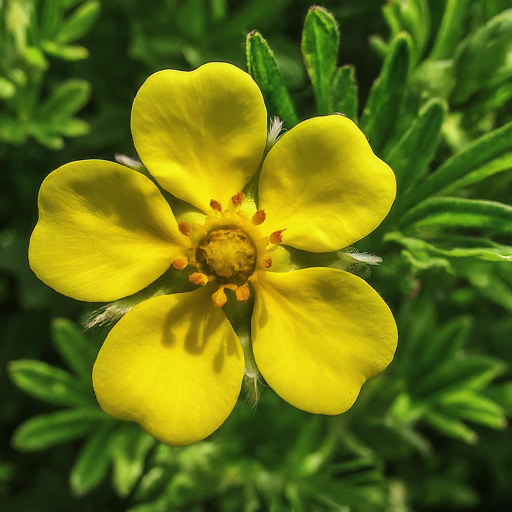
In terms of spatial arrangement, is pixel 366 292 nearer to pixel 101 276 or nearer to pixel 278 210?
pixel 278 210

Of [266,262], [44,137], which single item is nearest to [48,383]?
[44,137]

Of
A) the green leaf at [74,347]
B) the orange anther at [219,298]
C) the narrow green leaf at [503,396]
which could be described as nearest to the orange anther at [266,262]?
the orange anther at [219,298]

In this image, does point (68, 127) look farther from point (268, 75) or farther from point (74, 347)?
point (268, 75)

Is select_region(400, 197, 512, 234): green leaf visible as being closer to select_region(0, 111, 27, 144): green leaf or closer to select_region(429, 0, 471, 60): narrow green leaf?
select_region(429, 0, 471, 60): narrow green leaf

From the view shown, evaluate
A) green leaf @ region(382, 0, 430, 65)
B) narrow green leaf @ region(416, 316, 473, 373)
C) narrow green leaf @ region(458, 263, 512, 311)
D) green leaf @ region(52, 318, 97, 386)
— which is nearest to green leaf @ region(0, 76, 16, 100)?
green leaf @ region(52, 318, 97, 386)

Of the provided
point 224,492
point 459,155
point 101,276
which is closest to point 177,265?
point 101,276

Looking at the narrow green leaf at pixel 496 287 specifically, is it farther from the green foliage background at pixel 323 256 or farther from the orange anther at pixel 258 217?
the orange anther at pixel 258 217
